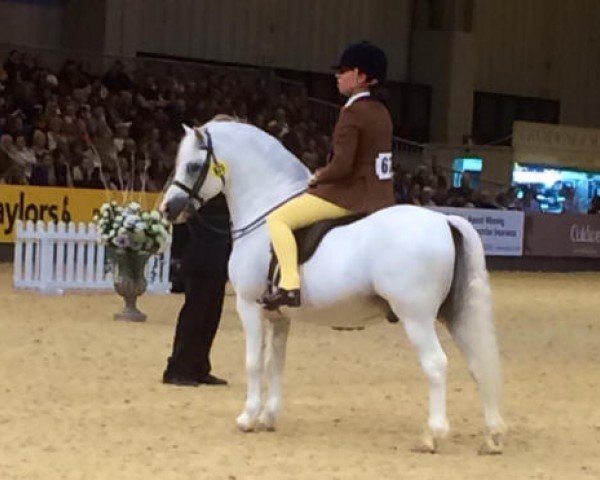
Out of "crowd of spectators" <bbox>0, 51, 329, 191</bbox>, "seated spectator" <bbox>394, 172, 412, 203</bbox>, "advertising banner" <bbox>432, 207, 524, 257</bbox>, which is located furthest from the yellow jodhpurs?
"seated spectator" <bbox>394, 172, 412, 203</bbox>

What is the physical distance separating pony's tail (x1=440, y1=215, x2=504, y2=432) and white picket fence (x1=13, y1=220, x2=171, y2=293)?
988 centimetres

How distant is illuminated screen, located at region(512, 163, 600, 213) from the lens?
3441cm

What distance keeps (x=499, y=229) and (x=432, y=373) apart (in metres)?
21.0

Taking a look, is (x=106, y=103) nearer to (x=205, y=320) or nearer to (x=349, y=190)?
(x=205, y=320)

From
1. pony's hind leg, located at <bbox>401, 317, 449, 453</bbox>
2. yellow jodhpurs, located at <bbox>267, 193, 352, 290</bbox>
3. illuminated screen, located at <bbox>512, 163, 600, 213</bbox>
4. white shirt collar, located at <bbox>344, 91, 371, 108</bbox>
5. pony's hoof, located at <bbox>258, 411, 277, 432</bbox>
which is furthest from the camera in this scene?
illuminated screen, located at <bbox>512, 163, 600, 213</bbox>

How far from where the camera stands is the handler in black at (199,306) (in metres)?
11.1

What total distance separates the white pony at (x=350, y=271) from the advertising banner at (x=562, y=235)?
69.2ft

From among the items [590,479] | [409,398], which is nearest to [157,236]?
[409,398]

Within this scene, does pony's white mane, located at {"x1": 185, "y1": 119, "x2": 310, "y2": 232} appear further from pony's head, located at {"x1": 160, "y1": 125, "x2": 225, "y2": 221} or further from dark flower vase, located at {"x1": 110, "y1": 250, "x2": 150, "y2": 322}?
dark flower vase, located at {"x1": 110, "y1": 250, "x2": 150, "y2": 322}

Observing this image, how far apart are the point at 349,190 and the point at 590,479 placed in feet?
7.50

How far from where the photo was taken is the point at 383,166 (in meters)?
8.84

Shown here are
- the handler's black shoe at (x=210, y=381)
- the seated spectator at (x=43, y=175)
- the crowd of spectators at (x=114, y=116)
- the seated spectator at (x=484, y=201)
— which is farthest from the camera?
the seated spectator at (x=484, y=201)

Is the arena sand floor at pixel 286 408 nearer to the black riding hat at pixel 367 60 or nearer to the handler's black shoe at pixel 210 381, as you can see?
the handler's black shoe at pixel 210 381

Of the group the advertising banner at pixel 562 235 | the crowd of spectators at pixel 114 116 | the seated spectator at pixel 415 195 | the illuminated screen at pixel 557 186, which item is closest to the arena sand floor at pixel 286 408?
the crowd of spectators at pixel 114 116
